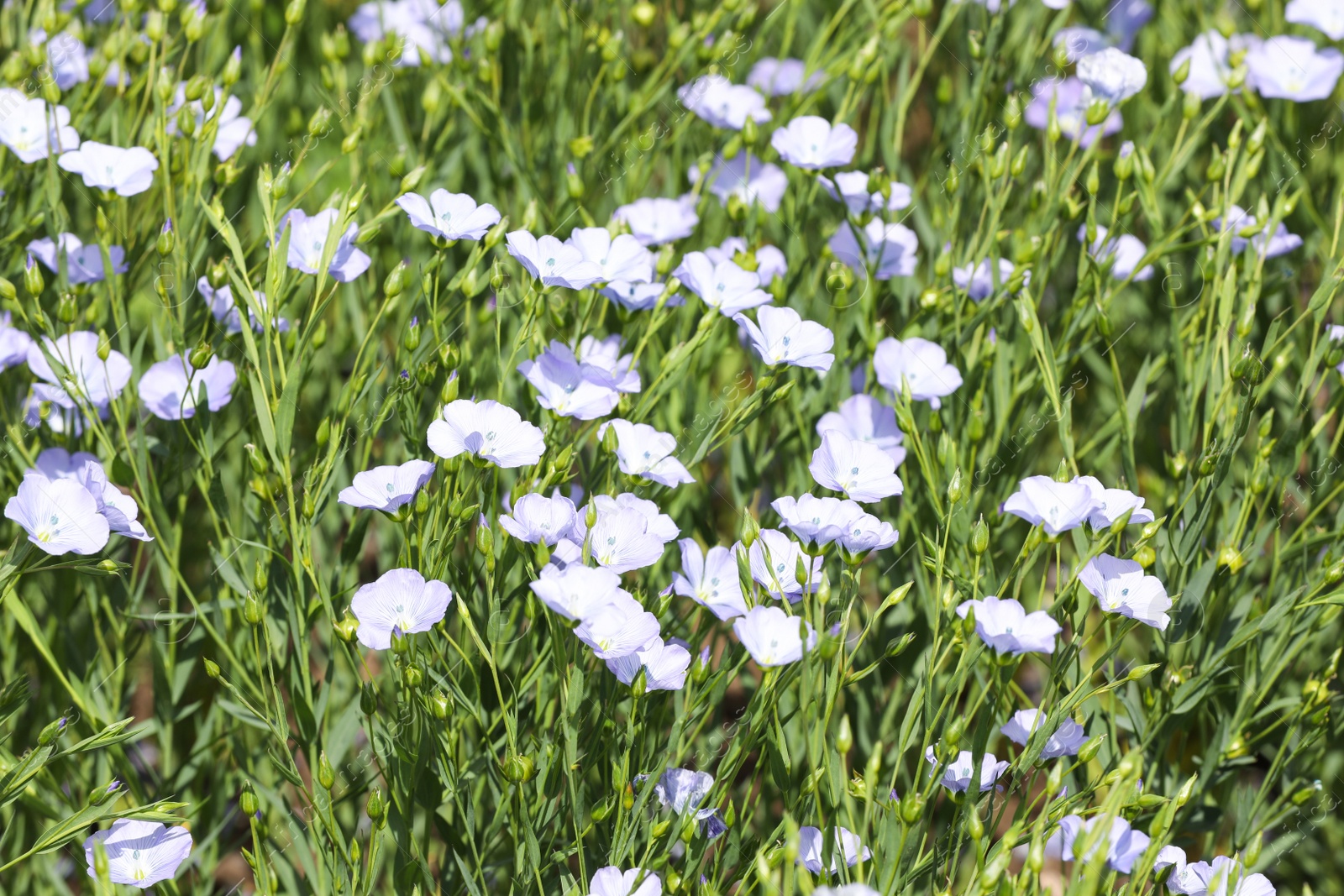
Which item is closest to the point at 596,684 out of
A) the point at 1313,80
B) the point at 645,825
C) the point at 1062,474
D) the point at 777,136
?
the point at 645,825

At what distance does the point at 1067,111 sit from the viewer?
1.84 metres

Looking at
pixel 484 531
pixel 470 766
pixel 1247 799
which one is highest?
pixel 484 531

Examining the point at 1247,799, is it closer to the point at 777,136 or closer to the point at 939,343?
the point at 939,343

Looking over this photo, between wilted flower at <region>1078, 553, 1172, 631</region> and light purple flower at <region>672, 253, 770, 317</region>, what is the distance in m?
0.43

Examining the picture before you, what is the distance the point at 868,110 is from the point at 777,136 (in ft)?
3.12

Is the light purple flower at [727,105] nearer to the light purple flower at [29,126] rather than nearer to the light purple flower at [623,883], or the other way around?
the light purple flower at [29,126]

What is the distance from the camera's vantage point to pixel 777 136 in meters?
1.36

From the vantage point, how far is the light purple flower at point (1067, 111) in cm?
160

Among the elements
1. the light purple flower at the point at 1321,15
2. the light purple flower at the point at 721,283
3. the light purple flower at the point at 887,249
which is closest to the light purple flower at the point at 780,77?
the light purple flower at the point at 887,249

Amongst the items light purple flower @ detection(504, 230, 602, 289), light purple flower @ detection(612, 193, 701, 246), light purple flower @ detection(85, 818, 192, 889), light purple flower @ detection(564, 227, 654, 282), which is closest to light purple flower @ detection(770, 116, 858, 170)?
light purple flower @ detection(612, 193, 701, 246)

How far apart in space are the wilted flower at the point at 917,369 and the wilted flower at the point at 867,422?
0.03 metres

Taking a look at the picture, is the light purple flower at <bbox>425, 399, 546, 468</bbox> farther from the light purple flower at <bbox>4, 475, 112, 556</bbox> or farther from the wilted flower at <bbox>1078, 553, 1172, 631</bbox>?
the wilted flower at <bbox>1078, 553, 1172, 631</bbox>

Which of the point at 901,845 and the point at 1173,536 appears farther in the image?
the point at 1173,536

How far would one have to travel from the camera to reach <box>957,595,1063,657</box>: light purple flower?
868 millimetres
